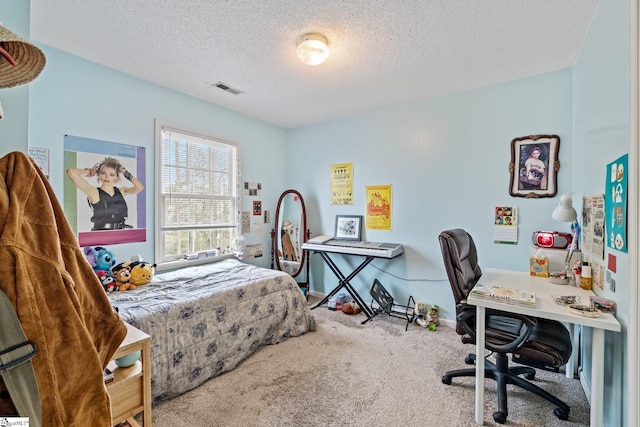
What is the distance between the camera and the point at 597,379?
134 cm

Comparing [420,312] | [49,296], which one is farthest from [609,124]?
[49,296]

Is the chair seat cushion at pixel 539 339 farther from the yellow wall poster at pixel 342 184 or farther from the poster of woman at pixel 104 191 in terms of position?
the poster of woman at pixel 104 191

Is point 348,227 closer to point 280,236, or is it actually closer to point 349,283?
point 349,283

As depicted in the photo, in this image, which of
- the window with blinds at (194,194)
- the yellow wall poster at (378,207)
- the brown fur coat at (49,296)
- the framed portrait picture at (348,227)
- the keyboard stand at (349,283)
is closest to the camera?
the brown fur coat at (49,296)

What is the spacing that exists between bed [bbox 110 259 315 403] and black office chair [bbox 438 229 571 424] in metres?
1.46

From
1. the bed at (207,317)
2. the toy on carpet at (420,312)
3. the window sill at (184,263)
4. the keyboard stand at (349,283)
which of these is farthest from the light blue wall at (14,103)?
the toy on carpet at (420,312)

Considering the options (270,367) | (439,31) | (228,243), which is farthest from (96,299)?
(228,243)

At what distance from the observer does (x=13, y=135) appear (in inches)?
43.1

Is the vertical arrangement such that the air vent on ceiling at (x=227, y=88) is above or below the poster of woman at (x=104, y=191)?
above

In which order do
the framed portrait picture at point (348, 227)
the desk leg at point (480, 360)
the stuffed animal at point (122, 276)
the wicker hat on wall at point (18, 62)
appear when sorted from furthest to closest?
the framed portrait picture at point (348, 227), the stuffed animal at point (122, 276), the desk leg at point (480, 360), the wicker hat on wall at point (18, 62)

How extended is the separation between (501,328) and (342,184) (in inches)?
96.1

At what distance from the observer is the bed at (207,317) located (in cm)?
188

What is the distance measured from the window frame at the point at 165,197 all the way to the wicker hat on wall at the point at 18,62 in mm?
2049

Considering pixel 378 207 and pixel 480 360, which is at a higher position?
pixel 378 207
